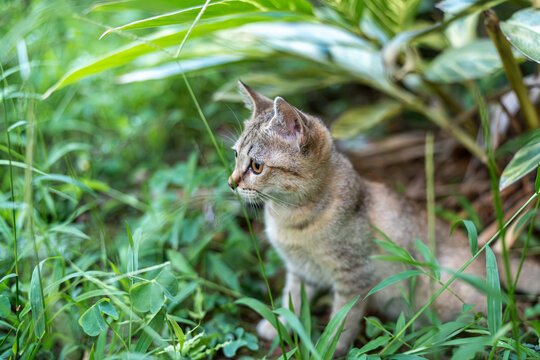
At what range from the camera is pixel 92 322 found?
64.9 inches

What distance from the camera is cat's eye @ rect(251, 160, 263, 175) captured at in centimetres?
204

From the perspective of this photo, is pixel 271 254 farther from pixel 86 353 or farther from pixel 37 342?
pixel 37 342

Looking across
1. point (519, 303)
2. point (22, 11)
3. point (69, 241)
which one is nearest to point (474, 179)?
point (519, 303)

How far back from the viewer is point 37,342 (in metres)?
1.65

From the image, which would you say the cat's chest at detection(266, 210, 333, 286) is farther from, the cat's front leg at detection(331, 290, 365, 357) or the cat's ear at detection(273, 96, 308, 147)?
the cat's ear at detection(273, 96, 308, 147)

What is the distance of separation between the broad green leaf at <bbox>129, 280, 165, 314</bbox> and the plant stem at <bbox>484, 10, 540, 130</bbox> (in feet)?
6.53

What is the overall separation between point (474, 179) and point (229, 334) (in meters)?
2.24

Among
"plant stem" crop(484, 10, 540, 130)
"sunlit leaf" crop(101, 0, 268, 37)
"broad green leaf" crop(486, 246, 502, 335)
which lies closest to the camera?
"broad green leaf" crop(486, 246, 502, 335)

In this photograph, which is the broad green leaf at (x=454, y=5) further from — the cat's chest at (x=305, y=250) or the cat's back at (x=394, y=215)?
the cat's chest at (x=305, y=250)

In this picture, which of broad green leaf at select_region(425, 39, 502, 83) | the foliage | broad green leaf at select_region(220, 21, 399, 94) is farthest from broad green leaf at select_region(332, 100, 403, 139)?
broad green leaf at select_region(425, 39, 502, 83)

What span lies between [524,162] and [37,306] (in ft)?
6.97

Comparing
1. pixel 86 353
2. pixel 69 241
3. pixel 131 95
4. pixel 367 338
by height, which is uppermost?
pixel 131 95

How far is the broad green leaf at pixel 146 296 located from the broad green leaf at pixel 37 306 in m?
0.34

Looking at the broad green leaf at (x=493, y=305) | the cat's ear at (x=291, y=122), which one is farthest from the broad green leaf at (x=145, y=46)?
the broad green leaf at (x=493, y=305)
